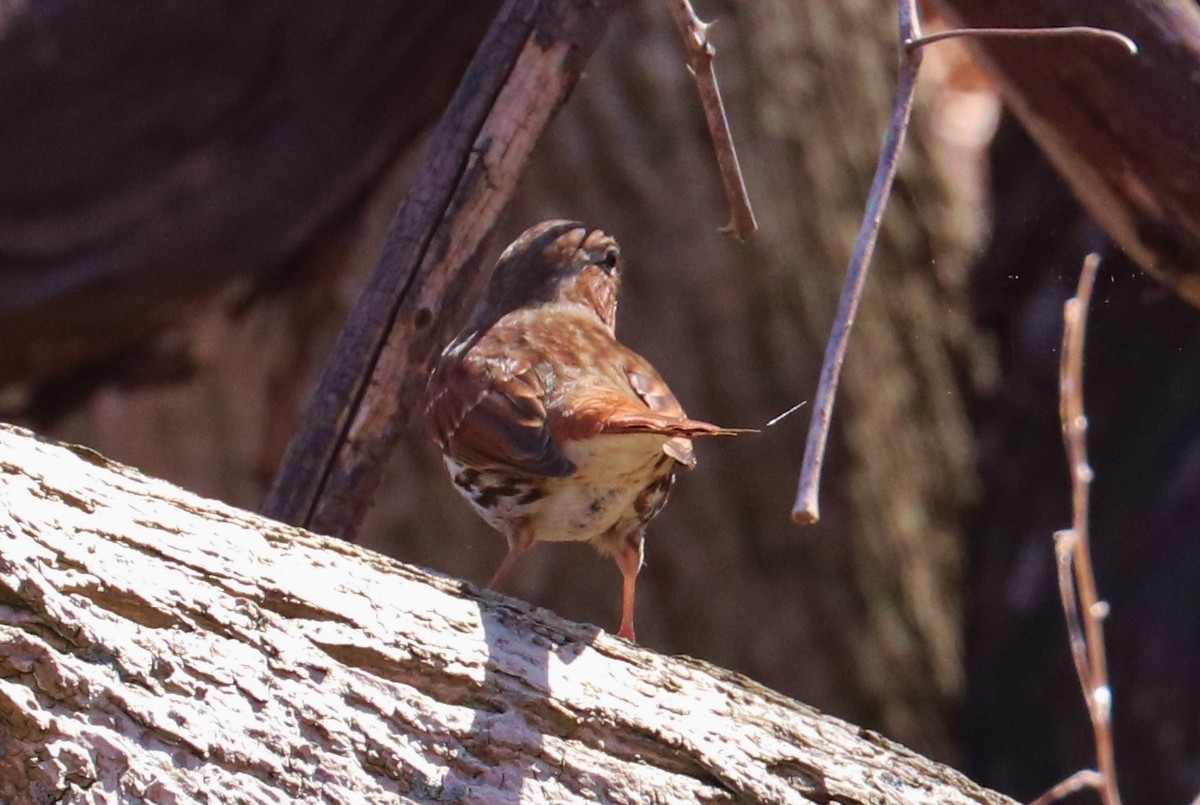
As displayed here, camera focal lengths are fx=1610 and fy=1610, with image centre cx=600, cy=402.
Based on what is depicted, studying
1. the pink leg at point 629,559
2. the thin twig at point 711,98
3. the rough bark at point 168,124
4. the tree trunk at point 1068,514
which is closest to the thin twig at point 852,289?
the thin twig at point 711,98

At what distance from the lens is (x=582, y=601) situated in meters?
5.78

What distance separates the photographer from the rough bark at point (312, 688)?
7.90ft

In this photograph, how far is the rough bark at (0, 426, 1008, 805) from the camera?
241 cm

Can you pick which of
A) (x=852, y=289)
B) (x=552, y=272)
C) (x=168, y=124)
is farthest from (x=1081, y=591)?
(x=168, y=124)

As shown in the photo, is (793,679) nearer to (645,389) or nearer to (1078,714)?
(1078,714)

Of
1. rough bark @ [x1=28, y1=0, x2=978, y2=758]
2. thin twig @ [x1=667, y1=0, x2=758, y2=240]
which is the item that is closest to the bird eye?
rough bark @ [x1=28, y1=0, x2=978, y2=758]

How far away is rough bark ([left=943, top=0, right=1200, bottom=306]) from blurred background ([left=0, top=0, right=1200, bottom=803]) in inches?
24.8

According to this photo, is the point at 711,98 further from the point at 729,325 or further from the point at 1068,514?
the point at 1068,514

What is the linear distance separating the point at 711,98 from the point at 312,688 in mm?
1480

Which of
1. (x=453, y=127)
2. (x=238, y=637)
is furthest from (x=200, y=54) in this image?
(x=238, y=637)

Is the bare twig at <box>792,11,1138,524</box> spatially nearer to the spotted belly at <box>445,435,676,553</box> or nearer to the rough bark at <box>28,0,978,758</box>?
the spotted belly at <box>445,435,676,553</box>

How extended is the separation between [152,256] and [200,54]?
641 mm

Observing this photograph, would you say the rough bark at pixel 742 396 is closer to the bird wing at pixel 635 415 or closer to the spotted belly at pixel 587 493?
the spotted belly at pixel 587 493

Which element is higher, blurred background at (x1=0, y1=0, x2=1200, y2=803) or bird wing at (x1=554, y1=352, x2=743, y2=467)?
blurred background at (x1=0, y1=0, x2=1200, y2=803)
